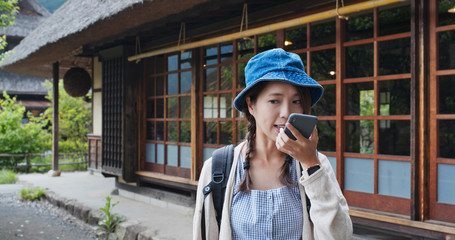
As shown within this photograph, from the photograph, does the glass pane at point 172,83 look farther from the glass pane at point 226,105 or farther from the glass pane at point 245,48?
the glass pane at point 245,48

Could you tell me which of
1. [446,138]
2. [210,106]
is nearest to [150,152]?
[210,106]

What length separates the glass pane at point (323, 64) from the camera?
4.23m

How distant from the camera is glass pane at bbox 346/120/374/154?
13.1 ft

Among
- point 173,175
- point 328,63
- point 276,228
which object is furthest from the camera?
point 173,175

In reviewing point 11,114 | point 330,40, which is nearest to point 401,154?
point 330,40

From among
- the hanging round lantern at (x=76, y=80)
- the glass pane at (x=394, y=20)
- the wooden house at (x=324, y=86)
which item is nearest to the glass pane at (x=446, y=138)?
the wooden house at (x=324, y=86)

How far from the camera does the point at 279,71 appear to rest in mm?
1460

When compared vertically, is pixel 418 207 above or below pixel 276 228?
below

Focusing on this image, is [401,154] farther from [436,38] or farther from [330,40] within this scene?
[330,40]

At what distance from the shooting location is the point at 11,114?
13.1 meters

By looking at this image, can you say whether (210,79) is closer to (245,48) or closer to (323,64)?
(245,48)

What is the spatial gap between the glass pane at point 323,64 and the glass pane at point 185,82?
238cm

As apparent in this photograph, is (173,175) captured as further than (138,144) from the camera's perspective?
No

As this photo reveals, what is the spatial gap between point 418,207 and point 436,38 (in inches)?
54.4
